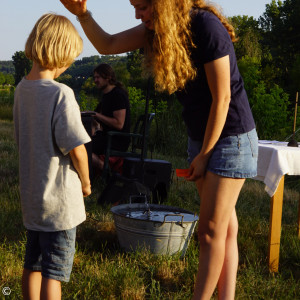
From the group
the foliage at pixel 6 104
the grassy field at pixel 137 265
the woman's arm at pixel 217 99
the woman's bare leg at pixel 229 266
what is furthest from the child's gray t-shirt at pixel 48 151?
the foliage at pixel 6 104

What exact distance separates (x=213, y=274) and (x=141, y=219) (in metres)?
1.17

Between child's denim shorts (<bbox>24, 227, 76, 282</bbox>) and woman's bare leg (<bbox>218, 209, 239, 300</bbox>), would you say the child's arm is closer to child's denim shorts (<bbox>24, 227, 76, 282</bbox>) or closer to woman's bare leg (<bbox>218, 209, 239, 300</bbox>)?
child's denim shorts (<bbox>24, 227, 76, 282</bbox>)

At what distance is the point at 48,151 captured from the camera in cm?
192

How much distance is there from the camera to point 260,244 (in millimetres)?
3619

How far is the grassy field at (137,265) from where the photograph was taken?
2689 millimetres

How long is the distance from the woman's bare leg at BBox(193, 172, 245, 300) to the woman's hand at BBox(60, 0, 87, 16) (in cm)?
100

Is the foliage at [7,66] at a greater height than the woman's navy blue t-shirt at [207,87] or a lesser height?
greater

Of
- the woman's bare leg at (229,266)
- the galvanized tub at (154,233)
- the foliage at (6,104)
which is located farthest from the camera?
the foliage at (6,104)

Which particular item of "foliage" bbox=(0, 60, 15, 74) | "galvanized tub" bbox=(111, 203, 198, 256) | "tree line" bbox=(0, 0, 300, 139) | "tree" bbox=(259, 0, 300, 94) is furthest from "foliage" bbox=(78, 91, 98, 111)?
"foliage" bbox=(0, 60, 15, 74)

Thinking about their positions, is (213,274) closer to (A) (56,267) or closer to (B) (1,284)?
(A) (56,267)

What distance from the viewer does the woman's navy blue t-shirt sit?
1845 millimetres

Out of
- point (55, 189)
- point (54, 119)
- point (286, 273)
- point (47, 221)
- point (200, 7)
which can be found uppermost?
point (200, 7)

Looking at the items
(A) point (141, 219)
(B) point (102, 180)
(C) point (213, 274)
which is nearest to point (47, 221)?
(C) point (213, 274)

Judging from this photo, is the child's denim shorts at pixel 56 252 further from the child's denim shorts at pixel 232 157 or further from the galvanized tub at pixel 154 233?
the galvanized tub at pixel 154 233
